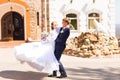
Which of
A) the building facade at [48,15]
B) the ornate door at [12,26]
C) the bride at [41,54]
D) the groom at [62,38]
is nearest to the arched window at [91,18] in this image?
the building facade at [48,15]

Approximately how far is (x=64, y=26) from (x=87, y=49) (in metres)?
7.53

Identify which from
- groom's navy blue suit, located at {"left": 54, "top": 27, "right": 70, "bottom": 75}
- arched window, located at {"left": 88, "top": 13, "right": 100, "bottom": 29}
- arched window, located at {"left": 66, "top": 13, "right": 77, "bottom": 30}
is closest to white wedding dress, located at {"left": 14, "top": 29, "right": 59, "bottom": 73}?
groom's navy blue suit, located at {"left": 54, "top": 27, "right": 70, "bottom": 75}

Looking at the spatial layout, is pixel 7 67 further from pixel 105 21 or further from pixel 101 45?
pixel 105 21

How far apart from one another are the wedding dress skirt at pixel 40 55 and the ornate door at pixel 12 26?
1734cm

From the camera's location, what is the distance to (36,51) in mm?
11594

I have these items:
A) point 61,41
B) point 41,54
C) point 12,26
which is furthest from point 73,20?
point 41,54

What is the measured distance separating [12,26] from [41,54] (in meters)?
18.2

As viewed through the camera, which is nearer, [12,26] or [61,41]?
[61,41]

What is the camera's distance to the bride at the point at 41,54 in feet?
37.0

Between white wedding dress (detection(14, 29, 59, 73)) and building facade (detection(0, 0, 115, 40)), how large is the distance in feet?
A: 53.0

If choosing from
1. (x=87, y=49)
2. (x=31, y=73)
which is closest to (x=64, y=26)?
(x=31, y=73)

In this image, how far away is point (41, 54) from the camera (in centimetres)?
1141

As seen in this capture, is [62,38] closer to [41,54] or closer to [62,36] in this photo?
[62,36]

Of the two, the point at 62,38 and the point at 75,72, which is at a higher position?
the point at 62,38
